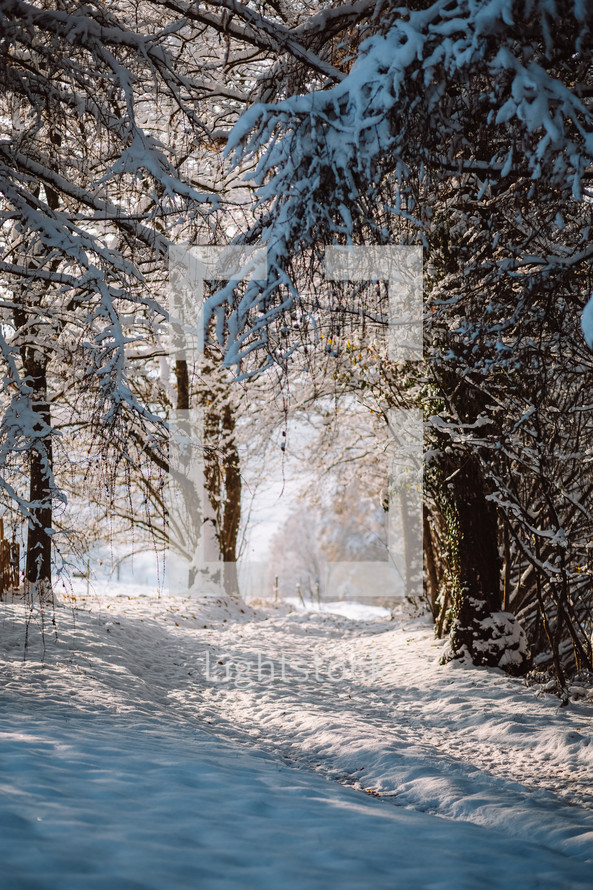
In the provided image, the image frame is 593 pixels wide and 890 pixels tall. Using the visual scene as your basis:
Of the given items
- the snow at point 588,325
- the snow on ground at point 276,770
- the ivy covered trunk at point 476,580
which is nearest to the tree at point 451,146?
the snow at point 588,325

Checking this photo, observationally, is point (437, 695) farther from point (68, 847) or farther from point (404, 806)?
point (68, 847)

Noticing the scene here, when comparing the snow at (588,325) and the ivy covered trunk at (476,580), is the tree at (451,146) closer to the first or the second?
the snow at (588,325)

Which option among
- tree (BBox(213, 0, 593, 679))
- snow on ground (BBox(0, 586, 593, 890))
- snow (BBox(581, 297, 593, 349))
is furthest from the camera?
tree (BBox(213, 0, 593, 679))

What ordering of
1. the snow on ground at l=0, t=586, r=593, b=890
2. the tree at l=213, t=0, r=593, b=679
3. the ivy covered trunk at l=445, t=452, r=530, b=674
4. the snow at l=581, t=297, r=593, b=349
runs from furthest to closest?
the ivy covered trunk at l=445, t=452, r=530, b=674 → the tree at l=213, t=0, r=593, b=679 → the snow on ground at l=0, t=586, r=593, b=890 → the snow at l=581, t=297, r=593, b=349

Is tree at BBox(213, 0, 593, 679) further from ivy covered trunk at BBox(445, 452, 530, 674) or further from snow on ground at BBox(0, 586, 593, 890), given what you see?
ivy covered trunk at BBox(445, 452, 530, 674)

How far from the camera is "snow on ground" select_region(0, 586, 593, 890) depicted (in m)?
2.99

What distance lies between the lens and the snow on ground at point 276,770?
2.99 meters

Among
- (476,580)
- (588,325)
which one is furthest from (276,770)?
(476,580)

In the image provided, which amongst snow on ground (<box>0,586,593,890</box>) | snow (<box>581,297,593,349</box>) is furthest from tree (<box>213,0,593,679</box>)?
snow on ground (<box>0,586,593,890</box>)

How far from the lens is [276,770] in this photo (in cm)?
466

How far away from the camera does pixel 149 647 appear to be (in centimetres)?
941

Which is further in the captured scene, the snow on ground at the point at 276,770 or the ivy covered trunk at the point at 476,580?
the ivy covered trunk at the point at 476,580

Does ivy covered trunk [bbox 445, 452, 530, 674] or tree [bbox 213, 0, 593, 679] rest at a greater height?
tree [bbox 213, 0, 593, 679]

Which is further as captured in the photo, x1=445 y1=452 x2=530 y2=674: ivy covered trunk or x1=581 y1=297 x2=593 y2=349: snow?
x1=445 y1=452 x2=530 y2=674: ivy covered trunk
